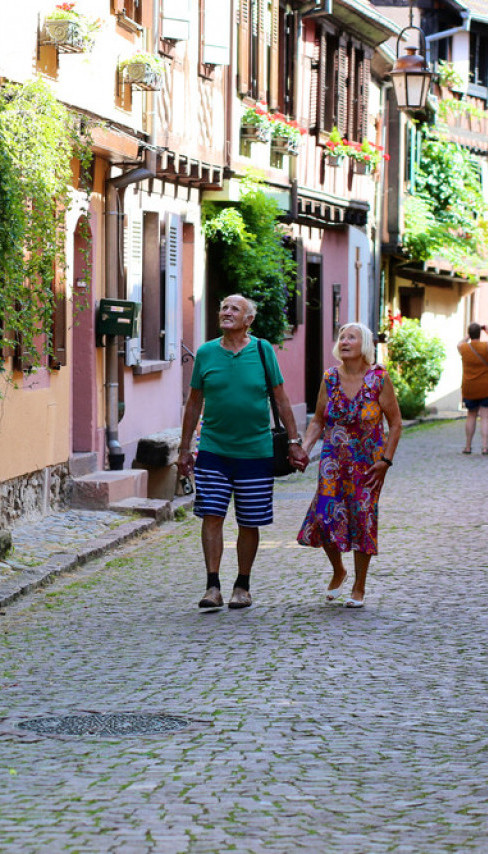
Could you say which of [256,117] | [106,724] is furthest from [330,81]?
[106,724]

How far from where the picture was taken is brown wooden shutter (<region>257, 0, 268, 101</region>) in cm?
2241

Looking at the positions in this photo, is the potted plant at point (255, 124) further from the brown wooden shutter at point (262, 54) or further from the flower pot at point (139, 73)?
the flower pot at point (139, 73)

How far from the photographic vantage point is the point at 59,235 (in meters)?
12.1

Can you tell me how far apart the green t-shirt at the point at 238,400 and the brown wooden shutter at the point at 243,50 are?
12.2 m

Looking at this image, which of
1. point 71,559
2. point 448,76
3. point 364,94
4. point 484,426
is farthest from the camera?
point 448,76

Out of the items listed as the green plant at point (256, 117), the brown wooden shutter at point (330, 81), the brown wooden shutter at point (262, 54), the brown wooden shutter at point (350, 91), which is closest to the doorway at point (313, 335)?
the brown wooden shutter at point (330, 81)

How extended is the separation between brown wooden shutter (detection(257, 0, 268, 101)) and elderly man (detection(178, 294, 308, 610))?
13.4 m

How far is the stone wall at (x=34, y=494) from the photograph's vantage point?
12.5m

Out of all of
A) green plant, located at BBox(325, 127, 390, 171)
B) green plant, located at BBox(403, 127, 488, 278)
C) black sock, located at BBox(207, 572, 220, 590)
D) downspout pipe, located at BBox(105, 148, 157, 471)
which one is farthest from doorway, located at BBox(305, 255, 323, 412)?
black sock, located at BBox(207, 572, 220, 590)

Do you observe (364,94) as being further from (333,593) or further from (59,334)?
(333,593)

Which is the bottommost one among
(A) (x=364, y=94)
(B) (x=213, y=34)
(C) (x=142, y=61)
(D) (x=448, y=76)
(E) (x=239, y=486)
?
(E) (x=239, y=486)

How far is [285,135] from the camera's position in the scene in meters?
22.6

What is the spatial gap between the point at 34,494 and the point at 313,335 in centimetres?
1537

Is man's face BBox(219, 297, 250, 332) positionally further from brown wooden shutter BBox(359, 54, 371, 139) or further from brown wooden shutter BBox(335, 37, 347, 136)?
brown wooden shutter BBox(359, 54, 371, 139)
